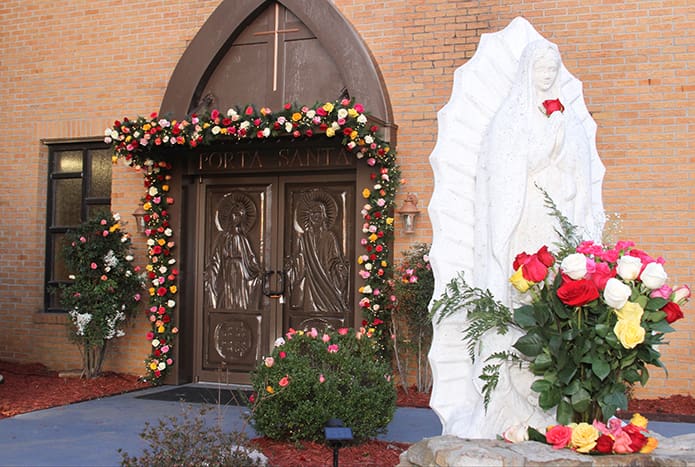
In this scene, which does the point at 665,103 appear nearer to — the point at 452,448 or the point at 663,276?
the point at 663,276

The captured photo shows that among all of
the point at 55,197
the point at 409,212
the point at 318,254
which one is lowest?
the point at 318,254

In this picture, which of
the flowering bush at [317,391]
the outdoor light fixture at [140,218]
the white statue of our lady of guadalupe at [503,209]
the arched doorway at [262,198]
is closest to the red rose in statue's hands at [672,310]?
the white statue of our lady of guadalupe at [503,209]

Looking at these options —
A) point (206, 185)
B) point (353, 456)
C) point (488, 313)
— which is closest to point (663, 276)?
point (488, 313)

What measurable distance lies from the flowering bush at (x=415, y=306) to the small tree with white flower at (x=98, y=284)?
3.36 m

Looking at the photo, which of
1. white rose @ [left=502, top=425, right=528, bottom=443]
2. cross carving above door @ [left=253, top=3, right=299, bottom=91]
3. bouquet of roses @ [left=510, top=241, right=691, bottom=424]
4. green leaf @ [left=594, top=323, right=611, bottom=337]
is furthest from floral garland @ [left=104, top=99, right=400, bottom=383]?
green leaf @ [left=594, top=323, right=611, bottom=337]

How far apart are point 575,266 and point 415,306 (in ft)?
16.0

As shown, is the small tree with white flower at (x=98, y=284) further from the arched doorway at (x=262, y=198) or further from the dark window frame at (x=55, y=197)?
the dark window frame at (x=55, y=197)

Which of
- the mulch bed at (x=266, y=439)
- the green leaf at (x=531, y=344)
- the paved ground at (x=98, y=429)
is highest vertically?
the green leaf at (x=531, y=344)

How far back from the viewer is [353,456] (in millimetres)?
6301

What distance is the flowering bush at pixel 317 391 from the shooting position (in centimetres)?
634

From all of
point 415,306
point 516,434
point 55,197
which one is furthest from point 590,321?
point 55,197

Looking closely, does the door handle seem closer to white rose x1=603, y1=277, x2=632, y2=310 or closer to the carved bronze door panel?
the carved bronze door panel

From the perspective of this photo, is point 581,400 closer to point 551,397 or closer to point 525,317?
point 551,397

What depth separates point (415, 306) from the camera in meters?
9.08
